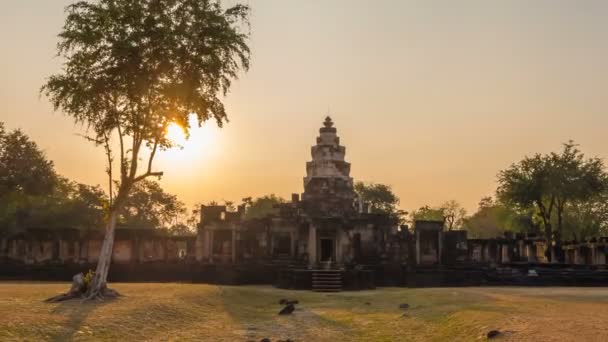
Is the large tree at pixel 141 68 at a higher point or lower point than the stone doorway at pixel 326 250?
higher

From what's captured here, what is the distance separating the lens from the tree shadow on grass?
16391mm

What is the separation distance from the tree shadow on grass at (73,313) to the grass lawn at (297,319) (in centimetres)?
3

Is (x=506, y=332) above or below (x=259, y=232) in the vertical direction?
below

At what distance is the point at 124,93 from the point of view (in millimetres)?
25141

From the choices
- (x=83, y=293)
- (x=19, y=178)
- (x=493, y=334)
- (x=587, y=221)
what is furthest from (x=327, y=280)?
(x=587, y=221)

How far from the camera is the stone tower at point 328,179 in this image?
45.3 meters

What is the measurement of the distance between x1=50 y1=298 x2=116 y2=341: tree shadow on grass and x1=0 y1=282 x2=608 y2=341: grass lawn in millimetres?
29

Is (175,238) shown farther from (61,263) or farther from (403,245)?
(403,245)

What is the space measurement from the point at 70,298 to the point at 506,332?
1519 centimetres

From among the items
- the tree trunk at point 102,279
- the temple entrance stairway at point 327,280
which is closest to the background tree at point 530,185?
the temple entrance stairway at point 327,280

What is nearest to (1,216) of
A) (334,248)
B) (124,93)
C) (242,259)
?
(242,259)

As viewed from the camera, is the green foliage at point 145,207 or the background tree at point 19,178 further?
the green foliage at point 145,207

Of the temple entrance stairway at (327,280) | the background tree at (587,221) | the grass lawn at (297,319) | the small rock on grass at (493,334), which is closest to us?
the small rock on grass at (493,334)

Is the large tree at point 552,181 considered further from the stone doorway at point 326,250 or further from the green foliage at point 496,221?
the stone doorway at point 326,250
